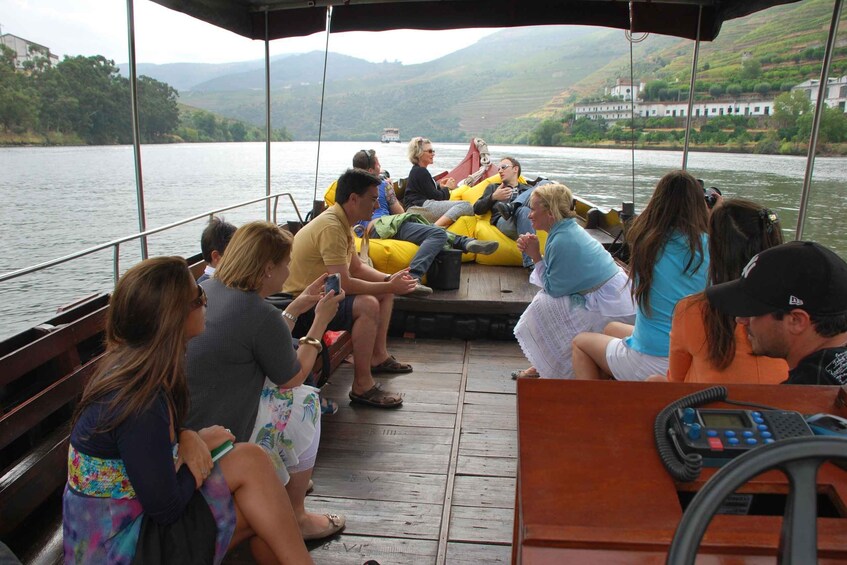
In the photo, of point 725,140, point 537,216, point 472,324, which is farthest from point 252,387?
point 725,140

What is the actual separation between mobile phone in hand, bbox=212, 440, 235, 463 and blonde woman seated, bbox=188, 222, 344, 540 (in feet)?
0.66

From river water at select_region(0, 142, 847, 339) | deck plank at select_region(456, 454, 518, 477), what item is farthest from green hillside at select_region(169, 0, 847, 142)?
deck plank at select_region(456, 454, 518, 477)

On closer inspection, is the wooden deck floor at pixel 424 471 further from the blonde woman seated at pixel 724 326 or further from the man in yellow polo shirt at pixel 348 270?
the blonde woman seated at pixel 724 326

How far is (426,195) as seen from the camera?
5.67m

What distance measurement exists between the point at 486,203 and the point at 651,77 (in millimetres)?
2953

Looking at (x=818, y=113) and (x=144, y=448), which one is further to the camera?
(x=818, y=113)

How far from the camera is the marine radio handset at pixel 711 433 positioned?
100 centimetres

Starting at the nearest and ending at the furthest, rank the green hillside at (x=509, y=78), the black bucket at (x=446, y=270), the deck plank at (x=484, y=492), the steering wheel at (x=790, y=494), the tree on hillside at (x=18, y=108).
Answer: the steering wheel at (x=790, y=494)
the deck plank at (x=484, y=492)
the black bucket at (x=446, y=270)
the green hillside at (x=509, y=78)
the tree on hillside at (x=18, y=108)

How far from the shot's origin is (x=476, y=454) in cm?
251

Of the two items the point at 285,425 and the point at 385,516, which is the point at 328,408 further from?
the point at 285,425

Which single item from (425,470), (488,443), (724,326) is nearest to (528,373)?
(488,443)

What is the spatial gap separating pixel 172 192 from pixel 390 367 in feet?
55.2

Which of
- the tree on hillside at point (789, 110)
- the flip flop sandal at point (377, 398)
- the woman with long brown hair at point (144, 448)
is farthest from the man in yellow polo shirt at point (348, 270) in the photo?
the tree on hillside at point (789, 110)

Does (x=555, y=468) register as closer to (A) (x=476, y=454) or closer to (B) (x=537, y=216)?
(A) (x=476, y=454)
